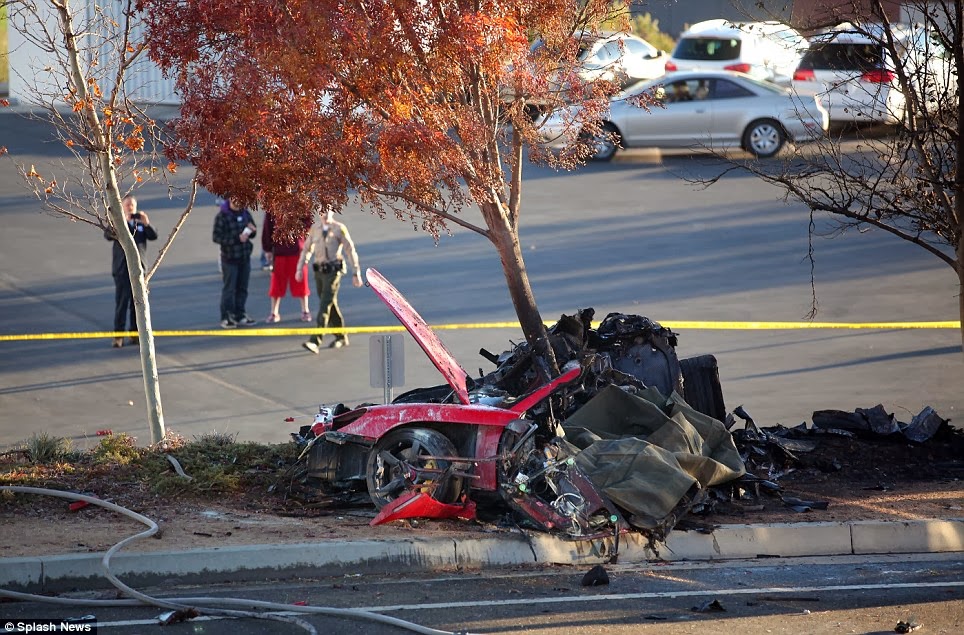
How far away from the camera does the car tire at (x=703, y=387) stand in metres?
9.89

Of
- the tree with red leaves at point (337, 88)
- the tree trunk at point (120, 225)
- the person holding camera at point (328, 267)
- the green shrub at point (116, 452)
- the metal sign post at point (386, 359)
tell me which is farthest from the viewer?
the person holding camera at point (328, 267)

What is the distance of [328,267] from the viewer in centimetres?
1464

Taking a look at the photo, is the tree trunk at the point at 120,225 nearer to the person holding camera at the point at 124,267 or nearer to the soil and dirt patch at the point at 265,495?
the soil and dirt patch at the point at 265,495

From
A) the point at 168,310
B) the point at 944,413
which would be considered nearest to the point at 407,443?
the point at 944,413

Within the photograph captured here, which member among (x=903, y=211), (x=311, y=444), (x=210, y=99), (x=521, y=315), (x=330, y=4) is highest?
(x=330, y=4)

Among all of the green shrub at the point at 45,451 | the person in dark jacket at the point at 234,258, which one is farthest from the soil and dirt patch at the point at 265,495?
the person in dark jacket at the point at 234,258

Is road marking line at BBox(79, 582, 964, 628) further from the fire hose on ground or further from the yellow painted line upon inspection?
the yellow painted line

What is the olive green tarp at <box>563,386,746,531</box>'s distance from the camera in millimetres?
7902

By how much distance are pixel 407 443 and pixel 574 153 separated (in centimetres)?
363

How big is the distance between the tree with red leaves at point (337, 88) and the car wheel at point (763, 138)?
16.6m

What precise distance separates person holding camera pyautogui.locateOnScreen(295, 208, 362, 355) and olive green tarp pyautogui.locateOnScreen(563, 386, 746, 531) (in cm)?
624

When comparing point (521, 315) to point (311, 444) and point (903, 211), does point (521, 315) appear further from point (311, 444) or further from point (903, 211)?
point (903, 211)

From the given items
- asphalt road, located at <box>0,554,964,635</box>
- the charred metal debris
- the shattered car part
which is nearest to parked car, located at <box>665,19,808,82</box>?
the charred metal debris

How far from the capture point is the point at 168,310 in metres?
16.5
